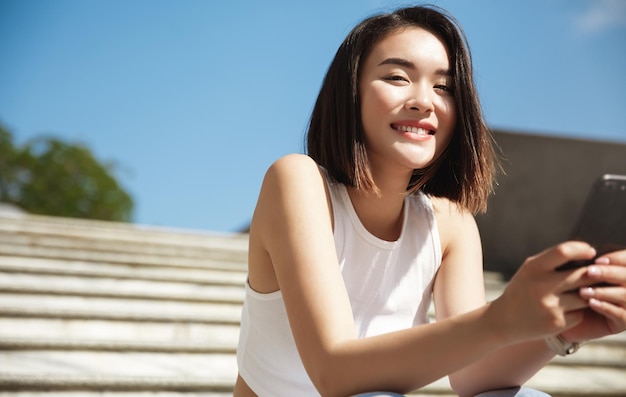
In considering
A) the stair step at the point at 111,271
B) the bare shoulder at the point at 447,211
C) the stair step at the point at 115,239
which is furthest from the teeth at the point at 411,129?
the stair step at the point at 115,239

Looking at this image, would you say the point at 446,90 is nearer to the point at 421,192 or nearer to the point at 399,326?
the point at 421,192

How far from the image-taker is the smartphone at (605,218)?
98cm

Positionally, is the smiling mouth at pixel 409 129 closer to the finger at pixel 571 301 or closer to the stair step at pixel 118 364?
the finger at pixel 571 301

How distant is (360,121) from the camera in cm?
148

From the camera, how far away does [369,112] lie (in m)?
1.46

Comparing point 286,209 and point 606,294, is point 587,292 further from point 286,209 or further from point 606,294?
point 286,209

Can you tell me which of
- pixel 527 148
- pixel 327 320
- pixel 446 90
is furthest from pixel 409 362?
pixel 527 148

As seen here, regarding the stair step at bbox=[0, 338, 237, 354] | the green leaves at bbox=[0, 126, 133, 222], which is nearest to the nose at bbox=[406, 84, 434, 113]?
the stair step at bbox=[0, 338, 237, 354]

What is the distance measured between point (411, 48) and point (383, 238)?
43cm

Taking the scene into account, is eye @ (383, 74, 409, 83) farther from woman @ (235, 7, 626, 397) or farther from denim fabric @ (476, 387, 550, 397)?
denim fabric @ (476, 387, 550, 397)

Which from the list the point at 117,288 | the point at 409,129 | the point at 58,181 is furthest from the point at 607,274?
the point at 58,181

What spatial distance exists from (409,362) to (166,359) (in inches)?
85.3

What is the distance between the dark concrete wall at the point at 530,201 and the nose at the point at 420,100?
4.11 metres

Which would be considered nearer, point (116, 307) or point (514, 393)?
point (514, 393)
